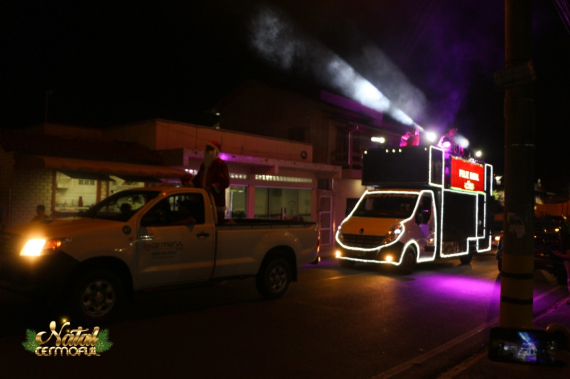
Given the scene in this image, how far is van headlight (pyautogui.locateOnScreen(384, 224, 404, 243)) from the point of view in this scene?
41.6ft

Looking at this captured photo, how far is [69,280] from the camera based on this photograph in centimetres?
661

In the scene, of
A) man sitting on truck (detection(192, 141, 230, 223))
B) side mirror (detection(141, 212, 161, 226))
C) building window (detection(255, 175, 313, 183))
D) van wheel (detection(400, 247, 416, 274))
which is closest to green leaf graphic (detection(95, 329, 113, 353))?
side mirror (detection(141, 212, 161, 226))

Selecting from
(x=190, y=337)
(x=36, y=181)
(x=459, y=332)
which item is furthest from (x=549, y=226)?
(x=36, y=181)

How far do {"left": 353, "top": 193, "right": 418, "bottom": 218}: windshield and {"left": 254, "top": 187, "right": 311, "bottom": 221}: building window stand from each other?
593 cm

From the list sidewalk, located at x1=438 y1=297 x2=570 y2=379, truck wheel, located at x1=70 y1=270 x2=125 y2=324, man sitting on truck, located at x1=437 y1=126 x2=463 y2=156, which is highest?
man sitting on truck, located at x1=437 y1=126 x2=463 y2=156

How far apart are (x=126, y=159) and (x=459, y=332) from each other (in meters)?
11.6

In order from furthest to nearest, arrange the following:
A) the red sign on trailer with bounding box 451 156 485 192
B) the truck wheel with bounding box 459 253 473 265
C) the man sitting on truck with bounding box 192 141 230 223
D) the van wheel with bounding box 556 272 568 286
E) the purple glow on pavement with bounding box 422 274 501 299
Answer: the truck wheel with bounding box 459 253 473 265
the red sign on trailer with bounding box 451 156 485 192
the van wheel with bounding box 556 272 568 286
the purple glow on pavement with bounding box 422 274 501 299
the man sitting on truck with bounding box 192 141 230 223

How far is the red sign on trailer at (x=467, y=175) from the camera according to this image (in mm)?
14906

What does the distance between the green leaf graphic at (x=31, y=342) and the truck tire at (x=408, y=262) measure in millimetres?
9099

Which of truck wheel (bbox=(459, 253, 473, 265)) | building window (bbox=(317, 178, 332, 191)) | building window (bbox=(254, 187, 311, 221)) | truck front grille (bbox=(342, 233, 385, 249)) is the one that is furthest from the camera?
building window (bbox=(317, 178, 332, 191))

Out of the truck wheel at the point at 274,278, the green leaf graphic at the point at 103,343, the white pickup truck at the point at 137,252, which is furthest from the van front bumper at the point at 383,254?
the green leaf graphic at the point at 103,343

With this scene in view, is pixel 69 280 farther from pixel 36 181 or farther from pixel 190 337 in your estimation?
pixel 36 181

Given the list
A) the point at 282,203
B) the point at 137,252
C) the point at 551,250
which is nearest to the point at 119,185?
the point at 282,203

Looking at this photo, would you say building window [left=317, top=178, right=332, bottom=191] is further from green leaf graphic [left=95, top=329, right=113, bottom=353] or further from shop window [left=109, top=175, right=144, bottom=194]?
green leaf graphic [left=95, top=329, right=113, bottom=353]
